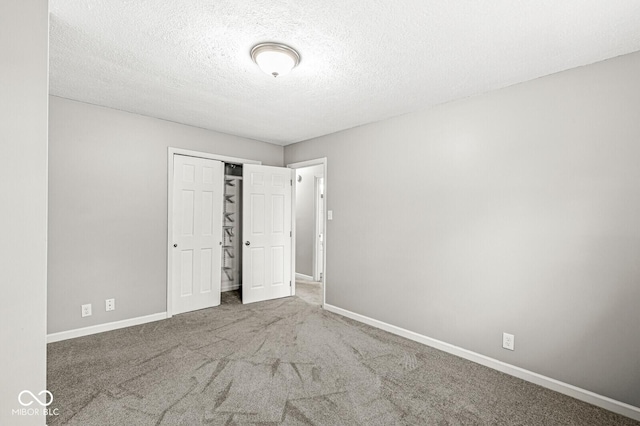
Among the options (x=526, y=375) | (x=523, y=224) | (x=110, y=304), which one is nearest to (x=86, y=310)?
(x=110, y=304)

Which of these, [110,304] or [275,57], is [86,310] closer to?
[110,304]

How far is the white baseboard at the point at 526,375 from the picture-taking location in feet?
7.09

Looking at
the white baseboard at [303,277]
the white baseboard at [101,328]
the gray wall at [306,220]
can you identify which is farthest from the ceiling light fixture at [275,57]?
the white baseboard at [303,277]

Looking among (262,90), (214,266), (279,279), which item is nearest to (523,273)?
(262,90)

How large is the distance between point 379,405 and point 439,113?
2750 millimetres

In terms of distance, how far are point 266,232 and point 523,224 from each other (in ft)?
11.2

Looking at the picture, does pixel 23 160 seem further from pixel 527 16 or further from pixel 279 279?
pixel 279 279

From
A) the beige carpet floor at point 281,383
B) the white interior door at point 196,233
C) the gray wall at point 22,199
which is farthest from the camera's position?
the white interior door at point 196,233

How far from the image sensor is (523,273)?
104 inches

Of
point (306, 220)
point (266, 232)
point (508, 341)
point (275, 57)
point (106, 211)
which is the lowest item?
point (508, 341)

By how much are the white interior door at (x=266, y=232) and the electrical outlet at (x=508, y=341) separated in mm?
3205

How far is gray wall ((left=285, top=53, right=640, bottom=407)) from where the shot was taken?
220cm

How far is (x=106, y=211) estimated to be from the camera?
351cm

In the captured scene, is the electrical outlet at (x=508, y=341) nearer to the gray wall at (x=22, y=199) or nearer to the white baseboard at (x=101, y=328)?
the gray wall at (x=22, y=199)
